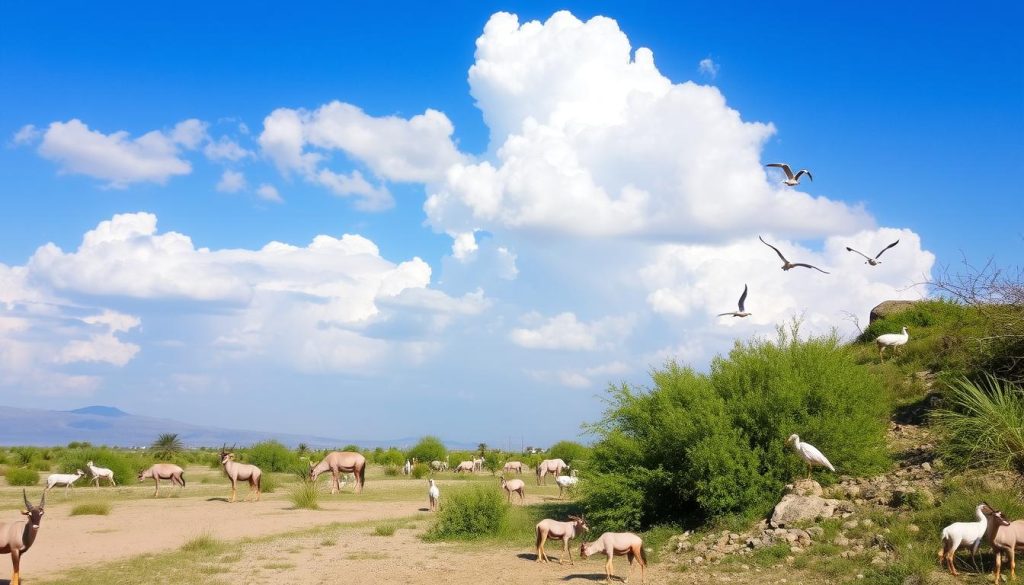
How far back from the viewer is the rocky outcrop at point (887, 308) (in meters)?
37.1

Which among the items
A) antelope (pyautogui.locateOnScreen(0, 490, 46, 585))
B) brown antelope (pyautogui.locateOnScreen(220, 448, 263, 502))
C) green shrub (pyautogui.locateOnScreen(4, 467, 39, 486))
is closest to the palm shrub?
antelope (pyautogui.locateOnScreen(0, 490, 46, 585))

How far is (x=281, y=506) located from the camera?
88.1 feet

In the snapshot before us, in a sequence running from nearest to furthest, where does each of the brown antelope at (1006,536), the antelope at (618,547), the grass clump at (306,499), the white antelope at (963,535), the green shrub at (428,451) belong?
the brown antelope at (1006,536) < the white antelope at (963,535) < the antelope at (618,547) < the grass clump at (306,499) < the green shrub at (428,451)

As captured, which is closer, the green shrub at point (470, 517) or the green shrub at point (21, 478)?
the green shrub at point (470, 517)

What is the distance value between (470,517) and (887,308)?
27514mm

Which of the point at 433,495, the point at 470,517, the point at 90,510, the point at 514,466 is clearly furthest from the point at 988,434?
the point at 514,466

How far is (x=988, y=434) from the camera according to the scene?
14172mm

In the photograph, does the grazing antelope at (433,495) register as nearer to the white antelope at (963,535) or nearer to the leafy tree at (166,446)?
the white antelope at (963,535)

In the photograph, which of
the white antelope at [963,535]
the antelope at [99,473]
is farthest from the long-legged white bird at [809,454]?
the antelope at [99,473]

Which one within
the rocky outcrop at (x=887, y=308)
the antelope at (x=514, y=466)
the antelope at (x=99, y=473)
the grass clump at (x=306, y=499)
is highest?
the rocky outcrop at (x=887, y=308)

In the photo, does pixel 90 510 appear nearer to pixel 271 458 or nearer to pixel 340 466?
pixel 340 466

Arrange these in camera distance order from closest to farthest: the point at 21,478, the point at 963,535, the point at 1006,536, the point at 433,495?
the point at 1006,536
the point at 963,535
the point at 433,495
the point at 21,478

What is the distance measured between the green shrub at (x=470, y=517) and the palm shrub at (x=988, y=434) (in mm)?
10227

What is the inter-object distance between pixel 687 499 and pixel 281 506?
15455 mm
